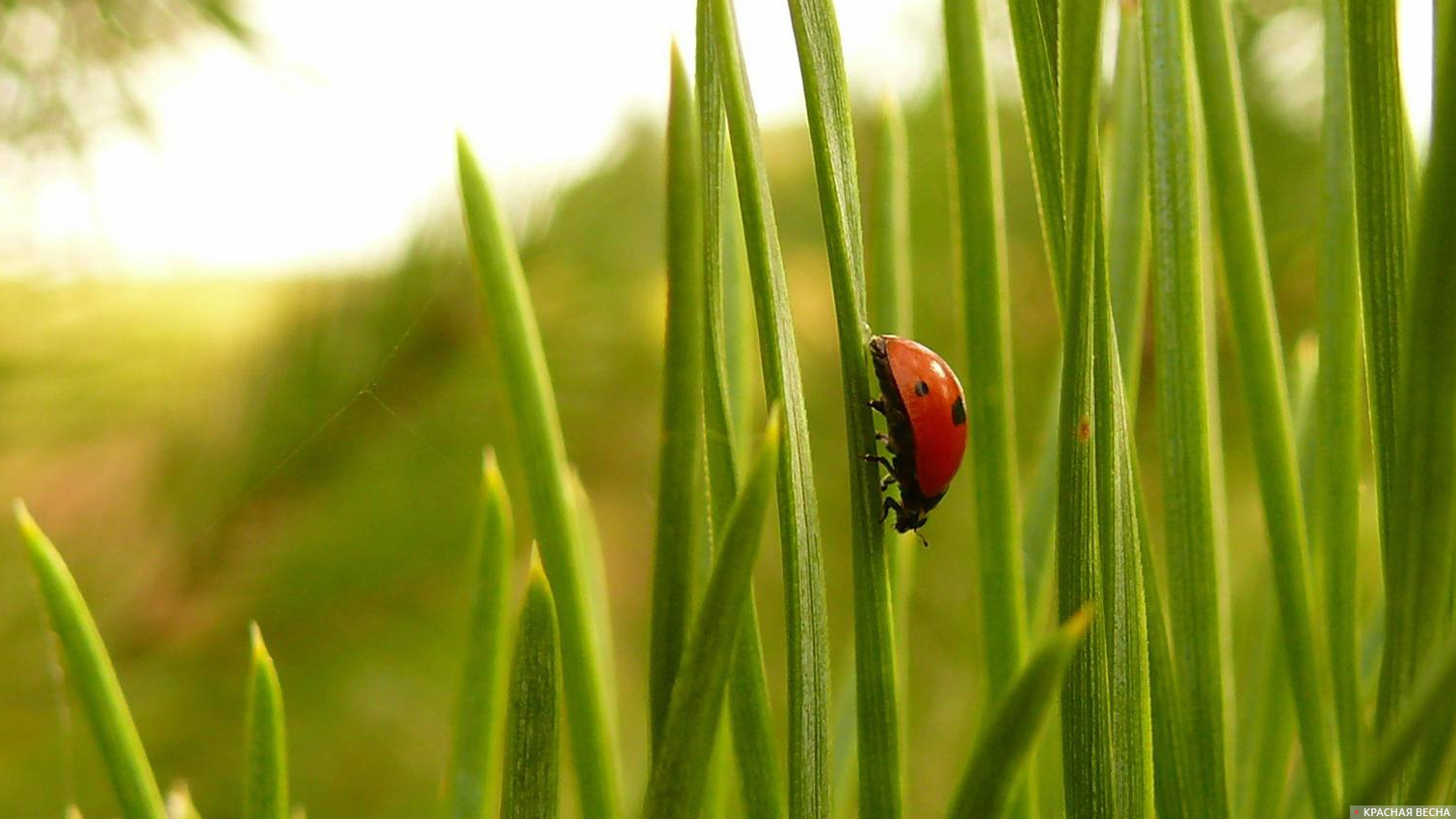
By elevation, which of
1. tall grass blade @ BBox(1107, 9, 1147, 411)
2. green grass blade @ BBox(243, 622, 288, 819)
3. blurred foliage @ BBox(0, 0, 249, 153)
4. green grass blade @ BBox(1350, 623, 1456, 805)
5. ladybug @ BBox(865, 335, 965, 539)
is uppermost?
blurred foliage @ BBox(0, 0, 249, 153)

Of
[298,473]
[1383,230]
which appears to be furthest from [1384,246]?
[298,473]

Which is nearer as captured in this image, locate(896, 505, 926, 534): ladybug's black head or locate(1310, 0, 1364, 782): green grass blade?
locate(1310, 0, 1364, 782): green grass blade

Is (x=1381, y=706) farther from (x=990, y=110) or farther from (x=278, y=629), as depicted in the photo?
(x=278, y=629)

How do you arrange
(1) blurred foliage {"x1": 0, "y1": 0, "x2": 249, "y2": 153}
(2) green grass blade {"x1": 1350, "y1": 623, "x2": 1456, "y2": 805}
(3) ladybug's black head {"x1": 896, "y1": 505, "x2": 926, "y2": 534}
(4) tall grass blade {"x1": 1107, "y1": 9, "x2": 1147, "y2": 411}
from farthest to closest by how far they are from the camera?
(1) blurred foliage {"x1": 0, "y1": 0, "x2": 249, "y2": 153}
(3) ladybug's black head {"x1": 896, "y1": 505, "x2": 926, "y2": 534}
(4) tall grass blade {"x1": 1107, "y1": 9, "x2": 1147, "y2": 411}
(2) green grass blade {"x1": 1350, "y1": 623, "x2": 1456, "y2": 805}

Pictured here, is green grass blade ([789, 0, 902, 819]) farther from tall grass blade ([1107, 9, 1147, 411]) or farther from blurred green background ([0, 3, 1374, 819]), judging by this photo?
blurred green background ([0, 3, 1374, 819])

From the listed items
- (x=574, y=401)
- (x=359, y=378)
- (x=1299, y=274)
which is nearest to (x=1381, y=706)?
(x=359, y=378)

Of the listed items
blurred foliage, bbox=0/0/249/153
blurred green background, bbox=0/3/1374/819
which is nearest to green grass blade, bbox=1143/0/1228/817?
blurred green background, bbox=0/3/1374/819

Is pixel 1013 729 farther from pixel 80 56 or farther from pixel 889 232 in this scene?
pixel 80 56
